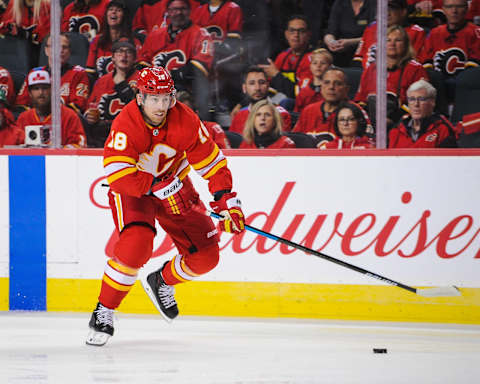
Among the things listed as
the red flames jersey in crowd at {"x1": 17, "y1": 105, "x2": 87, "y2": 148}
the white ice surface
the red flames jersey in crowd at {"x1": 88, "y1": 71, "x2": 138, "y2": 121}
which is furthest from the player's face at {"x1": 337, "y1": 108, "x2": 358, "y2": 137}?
the red flames jersey in crowd at {"x1": 17, "y1": 105, "x2": 87, "y2": 148}

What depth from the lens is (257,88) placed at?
4.52m

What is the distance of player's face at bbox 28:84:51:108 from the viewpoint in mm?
4598

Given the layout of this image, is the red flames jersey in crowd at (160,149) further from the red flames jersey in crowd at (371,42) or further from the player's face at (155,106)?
the red flames jersey in crowd at (371,42)

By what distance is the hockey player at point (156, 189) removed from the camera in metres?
3.43

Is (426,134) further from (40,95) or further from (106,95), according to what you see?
(40,95)

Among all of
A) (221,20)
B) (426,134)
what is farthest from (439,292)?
(221,20)

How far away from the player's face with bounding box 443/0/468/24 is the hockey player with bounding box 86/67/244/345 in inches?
62.1

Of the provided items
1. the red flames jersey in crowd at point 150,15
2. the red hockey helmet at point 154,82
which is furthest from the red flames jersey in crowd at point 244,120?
the red hockey helmet at point 154,82

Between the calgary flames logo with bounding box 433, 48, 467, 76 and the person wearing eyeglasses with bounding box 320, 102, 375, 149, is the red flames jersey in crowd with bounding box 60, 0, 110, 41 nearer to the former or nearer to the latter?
the person wearing eyeglasses with bounding box 320, 102, 375, 149

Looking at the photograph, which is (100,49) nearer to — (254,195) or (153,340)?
(254,195)

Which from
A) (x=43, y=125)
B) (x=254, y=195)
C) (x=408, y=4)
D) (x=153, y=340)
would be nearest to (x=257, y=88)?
(x=254, y=195)

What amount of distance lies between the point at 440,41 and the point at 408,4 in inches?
10.5

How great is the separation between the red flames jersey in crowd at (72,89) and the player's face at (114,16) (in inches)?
12.5

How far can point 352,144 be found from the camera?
4336mm
